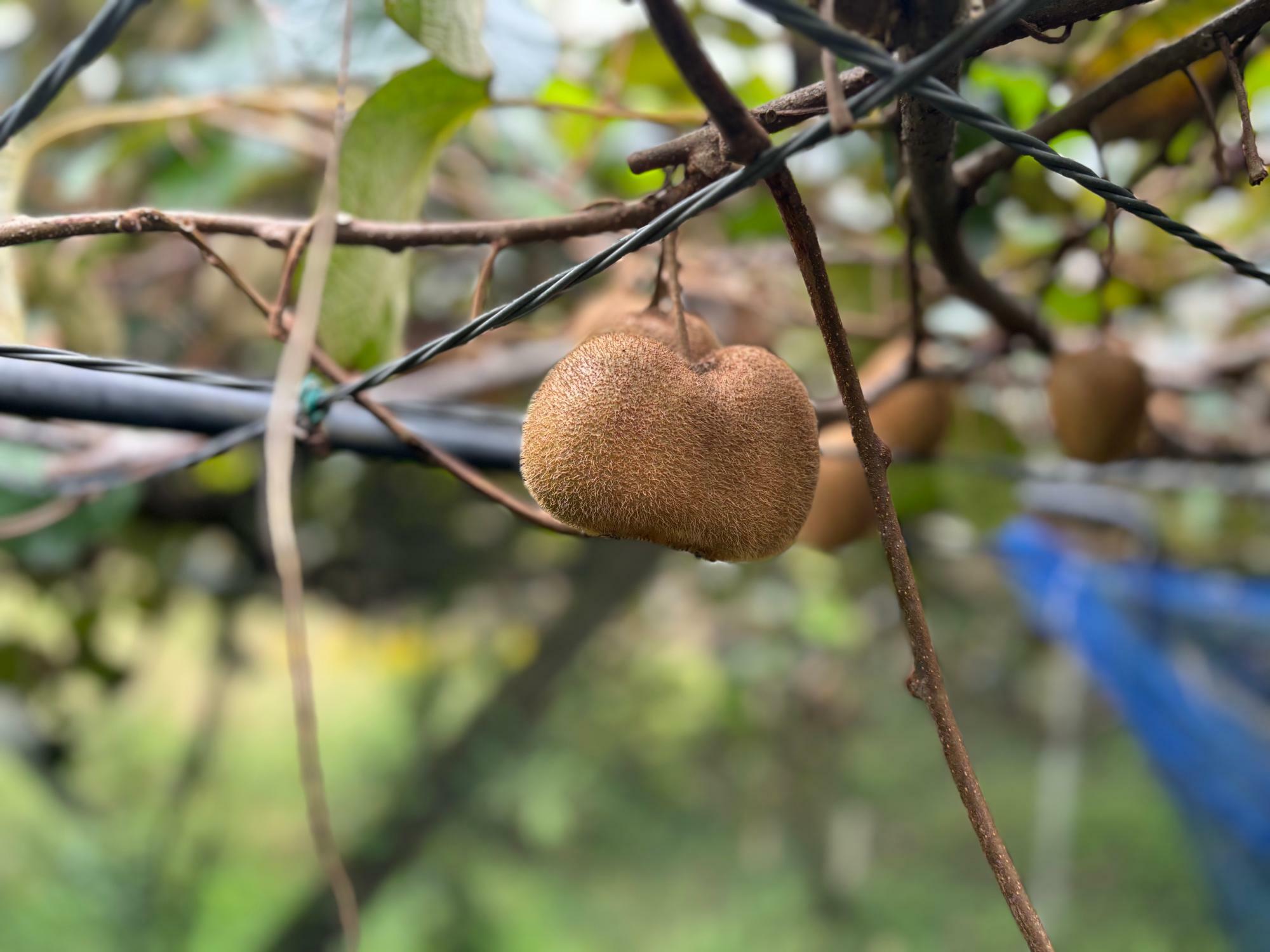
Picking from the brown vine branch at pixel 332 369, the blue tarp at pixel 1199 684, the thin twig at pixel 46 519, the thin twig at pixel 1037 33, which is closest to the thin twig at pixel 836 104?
the thin twig at pixel 1037 33

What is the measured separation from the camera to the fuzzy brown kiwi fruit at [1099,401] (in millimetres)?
789

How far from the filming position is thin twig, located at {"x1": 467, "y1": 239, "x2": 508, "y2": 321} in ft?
1.38

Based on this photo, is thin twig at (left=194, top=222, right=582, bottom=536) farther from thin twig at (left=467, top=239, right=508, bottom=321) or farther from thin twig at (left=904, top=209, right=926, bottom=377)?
thin twig at (left=904, top=209, right=926, bottom=377)

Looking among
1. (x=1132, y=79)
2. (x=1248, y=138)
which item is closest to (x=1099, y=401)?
(x=1132, y=79)

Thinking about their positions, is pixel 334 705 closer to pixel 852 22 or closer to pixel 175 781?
pixel 175 781

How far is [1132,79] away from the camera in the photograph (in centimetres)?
46

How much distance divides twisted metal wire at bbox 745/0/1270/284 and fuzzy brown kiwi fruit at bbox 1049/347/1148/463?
46cm

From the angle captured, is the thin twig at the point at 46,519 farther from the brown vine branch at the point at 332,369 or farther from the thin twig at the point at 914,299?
the thin twig at the point at 914,299

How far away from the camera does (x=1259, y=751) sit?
40.9 inches

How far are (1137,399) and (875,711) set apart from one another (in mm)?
2314

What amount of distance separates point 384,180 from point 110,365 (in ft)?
0.67

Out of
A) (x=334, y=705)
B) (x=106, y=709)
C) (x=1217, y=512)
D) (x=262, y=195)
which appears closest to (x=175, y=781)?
(x=106, y=709)

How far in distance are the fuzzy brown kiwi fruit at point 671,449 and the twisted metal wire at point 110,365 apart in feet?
0.62

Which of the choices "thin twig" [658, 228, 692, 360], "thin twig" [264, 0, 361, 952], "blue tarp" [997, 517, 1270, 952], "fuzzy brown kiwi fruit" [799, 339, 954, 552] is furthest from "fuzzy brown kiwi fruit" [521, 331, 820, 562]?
"blue tarp" [997, 517, 1270, 952]
